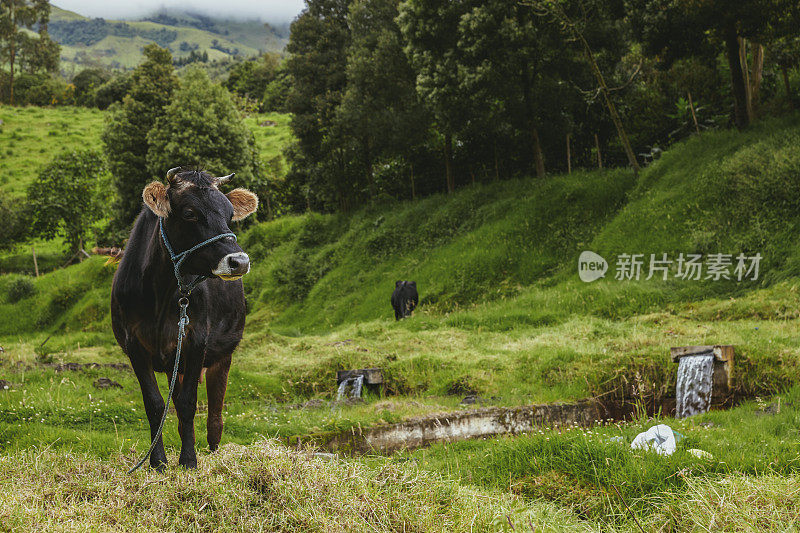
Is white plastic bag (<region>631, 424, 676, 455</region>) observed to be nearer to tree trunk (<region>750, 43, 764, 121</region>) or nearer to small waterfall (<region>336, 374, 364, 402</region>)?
small waterfall (<region>336, 374, 364, 402</region>)

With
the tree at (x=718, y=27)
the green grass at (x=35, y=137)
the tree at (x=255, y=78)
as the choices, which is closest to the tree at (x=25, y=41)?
the green grass at (x=35, y=137)

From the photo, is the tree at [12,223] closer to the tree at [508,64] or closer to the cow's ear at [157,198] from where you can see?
the tree at [508,64]

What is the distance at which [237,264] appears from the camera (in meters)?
3.44

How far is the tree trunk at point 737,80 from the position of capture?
57.9ft

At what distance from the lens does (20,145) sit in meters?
48.7

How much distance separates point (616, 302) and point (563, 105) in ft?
33.0

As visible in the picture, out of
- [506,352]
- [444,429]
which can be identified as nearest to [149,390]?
[444,429]

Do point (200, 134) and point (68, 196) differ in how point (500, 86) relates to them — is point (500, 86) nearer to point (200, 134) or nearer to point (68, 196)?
point (200, 134)

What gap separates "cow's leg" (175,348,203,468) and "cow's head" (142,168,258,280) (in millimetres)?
672

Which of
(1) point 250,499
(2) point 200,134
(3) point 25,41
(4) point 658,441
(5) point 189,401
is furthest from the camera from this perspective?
(3) point 25,41

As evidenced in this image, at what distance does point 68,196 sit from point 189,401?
33602 mm

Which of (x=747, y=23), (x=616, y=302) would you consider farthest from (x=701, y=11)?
(x=616, y=302)

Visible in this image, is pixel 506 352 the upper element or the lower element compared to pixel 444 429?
lower

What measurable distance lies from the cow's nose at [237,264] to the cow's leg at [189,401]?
0.92 metres
